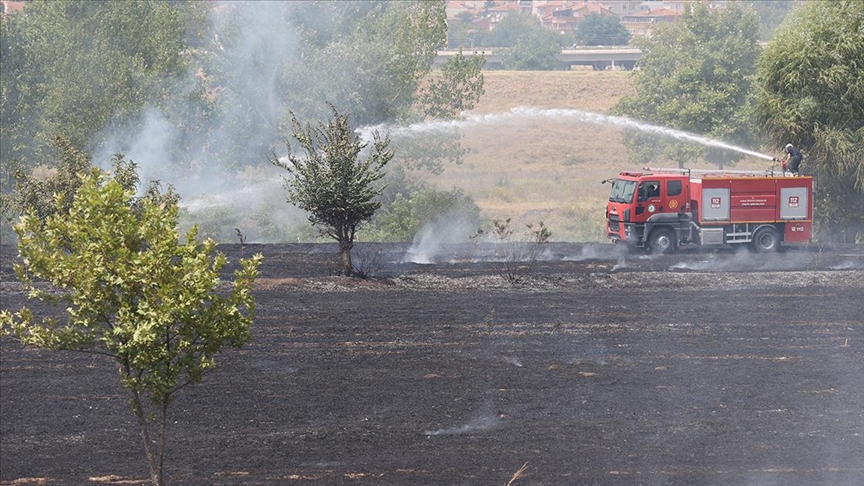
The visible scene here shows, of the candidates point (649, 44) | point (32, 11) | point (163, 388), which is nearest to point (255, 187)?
point (32, 11)

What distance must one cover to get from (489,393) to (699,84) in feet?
138

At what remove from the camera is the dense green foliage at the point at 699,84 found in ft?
178

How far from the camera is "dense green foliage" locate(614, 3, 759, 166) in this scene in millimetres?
54406

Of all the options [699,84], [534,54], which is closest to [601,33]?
[534,54]

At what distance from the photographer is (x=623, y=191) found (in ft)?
108

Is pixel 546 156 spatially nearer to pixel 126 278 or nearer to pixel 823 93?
pixel 823 93

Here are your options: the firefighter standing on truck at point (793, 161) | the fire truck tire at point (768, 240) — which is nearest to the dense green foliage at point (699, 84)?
the firefighter standing on truck at point (793, 161)

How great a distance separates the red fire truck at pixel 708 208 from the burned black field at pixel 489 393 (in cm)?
556

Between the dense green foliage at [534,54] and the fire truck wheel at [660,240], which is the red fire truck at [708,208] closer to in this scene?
the fire truck wheel at [660,240]

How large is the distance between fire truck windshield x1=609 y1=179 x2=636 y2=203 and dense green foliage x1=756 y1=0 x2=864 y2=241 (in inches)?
319

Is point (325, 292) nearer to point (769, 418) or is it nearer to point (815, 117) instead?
point (769, 418)

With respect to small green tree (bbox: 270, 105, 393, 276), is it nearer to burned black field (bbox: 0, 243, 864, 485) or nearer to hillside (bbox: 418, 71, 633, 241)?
burned black field (bbox: 0, 243, 864, 485)

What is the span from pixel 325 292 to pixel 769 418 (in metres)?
12.4

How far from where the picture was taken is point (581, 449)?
49.0 feet
